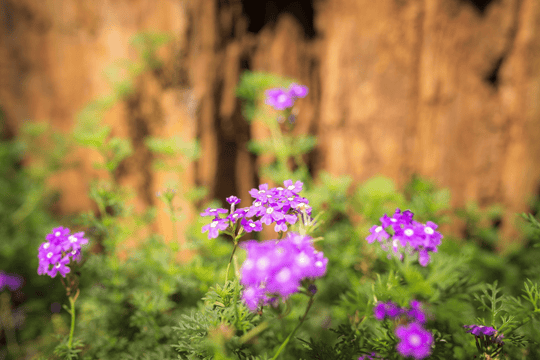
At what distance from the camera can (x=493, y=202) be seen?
12.0ft

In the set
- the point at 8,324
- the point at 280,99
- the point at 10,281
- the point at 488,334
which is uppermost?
the point at 280,99

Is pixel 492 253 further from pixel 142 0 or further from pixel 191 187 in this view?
pixel 142 0

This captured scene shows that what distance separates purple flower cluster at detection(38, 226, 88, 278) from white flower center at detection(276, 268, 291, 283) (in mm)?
1089

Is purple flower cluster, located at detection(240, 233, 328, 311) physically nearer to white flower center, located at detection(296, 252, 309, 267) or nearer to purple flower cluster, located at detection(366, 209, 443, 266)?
white flower center, located at detection(296, 252, 309, 267)

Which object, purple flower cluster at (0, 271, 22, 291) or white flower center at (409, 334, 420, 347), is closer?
white flower center at (409, 334, 420, 347)

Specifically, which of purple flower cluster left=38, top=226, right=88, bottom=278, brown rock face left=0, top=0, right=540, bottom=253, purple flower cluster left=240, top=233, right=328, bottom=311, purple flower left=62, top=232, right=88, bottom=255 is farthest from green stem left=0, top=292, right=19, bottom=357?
purple flower cluster left=240, top=233, right=328, bottom=311

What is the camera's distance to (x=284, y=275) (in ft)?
3.15

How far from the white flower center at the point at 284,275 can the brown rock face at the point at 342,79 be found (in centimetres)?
277

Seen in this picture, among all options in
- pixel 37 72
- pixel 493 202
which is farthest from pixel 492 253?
pixel 37 72

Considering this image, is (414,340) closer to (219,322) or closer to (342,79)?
(219,322)

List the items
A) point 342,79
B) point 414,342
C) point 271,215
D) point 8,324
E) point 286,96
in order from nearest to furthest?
point 414,342 < point 271,215 < point 286,96 < point 8,324 < point 342,79

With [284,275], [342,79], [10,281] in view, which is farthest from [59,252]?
[342,79]

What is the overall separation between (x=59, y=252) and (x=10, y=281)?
8.82ft

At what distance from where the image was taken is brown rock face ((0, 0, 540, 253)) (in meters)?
3.31
